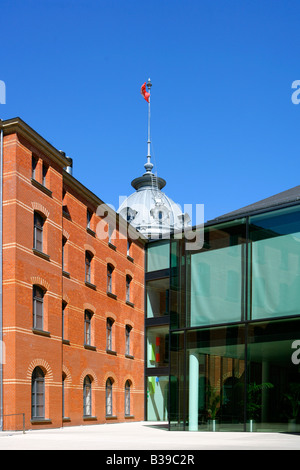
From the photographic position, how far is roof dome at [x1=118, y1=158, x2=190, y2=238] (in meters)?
69.1

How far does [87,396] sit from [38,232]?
9701 mm

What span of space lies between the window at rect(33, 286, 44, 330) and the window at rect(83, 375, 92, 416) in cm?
633

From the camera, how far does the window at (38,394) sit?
933 inches

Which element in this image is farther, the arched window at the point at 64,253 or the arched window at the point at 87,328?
the arched window at the point at 87,328

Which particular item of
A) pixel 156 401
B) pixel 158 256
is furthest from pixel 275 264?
pixel 156 401

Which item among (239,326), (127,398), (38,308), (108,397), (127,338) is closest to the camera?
(239,326)

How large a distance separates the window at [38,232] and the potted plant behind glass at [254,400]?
10473mm

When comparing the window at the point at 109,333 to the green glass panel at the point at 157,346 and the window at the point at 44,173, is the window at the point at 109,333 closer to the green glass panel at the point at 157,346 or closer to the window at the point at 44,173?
the green glass panel at the point at 157,346

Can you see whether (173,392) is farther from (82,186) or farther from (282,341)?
(82,186)

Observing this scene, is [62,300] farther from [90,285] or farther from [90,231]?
[90,231]

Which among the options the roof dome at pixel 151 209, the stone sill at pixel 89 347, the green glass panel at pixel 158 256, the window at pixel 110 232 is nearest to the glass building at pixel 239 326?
the stone sill at pixel 89 347

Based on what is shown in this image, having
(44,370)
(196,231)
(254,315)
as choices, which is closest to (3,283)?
(44,370)

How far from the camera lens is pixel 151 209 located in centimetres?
7012

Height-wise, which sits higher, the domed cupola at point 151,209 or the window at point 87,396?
the domed cupola at point 151,209
